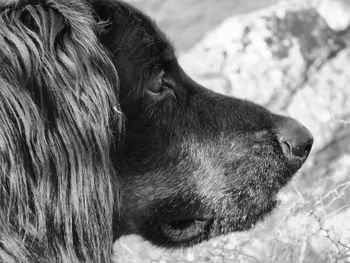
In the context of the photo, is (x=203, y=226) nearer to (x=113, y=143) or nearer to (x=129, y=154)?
(x=129, y=154)

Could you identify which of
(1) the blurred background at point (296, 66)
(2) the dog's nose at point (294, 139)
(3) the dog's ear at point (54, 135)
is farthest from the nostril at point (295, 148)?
(1) the blurred background at point (296, 66)

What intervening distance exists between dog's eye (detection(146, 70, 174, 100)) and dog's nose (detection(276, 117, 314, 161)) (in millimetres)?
528

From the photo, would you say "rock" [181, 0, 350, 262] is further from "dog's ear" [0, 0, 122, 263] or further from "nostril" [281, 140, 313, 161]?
"dog's ear" [0, 0, 122, 263]

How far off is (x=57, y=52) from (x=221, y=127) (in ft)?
2.96

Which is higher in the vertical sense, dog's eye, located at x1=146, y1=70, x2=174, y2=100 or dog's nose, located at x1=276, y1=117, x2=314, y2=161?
dog's eye, located at x1=146, y1=70, x2=174, y2=100

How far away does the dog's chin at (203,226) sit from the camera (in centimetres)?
350

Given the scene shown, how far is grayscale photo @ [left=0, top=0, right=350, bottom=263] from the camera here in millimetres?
2875

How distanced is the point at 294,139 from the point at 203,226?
0.56 meters

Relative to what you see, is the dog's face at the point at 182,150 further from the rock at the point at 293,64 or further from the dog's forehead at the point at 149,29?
the rock at the point at 293,64

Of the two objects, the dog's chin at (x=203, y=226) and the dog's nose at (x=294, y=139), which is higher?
the dog's nose at (x=294, y=139)

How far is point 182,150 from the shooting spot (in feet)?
11.3

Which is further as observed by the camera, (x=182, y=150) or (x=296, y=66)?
(x=296, y=66)

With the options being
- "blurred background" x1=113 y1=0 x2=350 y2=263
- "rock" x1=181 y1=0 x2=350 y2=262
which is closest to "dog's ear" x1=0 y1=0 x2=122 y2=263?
"blurred background" x1=113 y1=0 x2=350 y2=263

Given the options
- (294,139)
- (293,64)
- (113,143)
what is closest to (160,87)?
(113,143)
